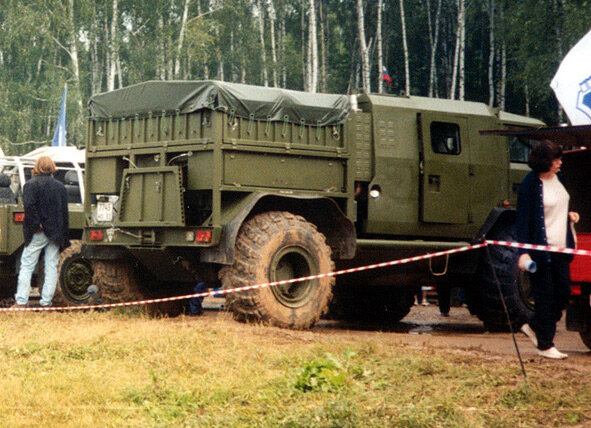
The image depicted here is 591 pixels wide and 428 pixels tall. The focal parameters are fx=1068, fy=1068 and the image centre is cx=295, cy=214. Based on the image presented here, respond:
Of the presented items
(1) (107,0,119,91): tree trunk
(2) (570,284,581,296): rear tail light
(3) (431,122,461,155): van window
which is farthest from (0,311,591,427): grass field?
(1) (107,0,119,91): tree trunk

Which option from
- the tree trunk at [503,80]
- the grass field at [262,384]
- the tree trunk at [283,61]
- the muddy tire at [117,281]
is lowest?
the grass field at [262,384]

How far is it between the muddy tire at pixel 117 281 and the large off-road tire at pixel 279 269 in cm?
189

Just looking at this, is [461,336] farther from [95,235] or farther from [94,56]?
[94,56]

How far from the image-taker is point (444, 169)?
13562 mm

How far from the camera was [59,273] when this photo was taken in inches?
567

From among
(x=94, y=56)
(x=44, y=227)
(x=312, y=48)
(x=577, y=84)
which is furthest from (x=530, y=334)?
(x=94, y=56)

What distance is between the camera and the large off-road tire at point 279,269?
11.3 meters

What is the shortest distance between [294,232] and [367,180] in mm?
1664

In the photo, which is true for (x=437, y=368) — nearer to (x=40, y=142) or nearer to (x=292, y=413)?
(x=292, y=413)

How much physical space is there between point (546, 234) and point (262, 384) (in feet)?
10.1

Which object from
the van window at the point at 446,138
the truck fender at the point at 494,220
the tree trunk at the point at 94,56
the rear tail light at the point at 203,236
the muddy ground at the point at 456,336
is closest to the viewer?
the muddy ground at the point at 456,336

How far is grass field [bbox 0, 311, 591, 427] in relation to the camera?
6242 mm

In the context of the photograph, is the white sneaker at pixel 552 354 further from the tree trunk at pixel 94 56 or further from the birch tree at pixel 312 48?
the tree trunk at pixel 94 56

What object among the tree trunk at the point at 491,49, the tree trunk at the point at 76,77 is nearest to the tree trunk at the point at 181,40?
the tree trunk at the point at 76,77
